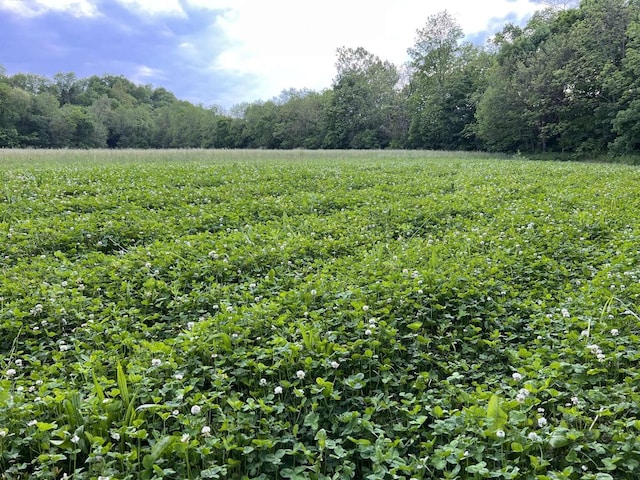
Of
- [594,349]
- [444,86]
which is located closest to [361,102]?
[444,86]

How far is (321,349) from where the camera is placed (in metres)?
2.74

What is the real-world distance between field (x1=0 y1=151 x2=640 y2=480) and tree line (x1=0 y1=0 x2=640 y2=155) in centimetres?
2730

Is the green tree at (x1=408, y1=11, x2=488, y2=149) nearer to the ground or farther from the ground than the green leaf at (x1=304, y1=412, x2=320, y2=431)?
farther from the ground

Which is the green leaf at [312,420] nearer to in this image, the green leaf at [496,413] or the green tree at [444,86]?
the green leaf at [496,413]

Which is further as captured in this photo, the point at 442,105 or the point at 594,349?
the point at 442,105

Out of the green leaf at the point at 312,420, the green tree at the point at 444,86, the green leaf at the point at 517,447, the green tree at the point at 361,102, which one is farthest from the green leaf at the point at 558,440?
the green tree at the point at 361,102

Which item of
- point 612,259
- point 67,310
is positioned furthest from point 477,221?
point 67,310

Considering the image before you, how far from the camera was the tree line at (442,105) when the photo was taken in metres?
27.0

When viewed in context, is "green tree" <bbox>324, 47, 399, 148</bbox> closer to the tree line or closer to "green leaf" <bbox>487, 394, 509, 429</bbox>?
the tree line

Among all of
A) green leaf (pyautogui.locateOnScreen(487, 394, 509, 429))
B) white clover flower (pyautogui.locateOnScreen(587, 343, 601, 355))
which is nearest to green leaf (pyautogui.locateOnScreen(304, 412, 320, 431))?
green leaf (pyautogui.locateOnScreen(487, 394, 509, 429))

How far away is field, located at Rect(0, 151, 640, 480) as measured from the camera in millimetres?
1967

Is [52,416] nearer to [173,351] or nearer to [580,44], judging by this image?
[173,351]

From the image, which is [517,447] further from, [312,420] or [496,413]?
[312,420]

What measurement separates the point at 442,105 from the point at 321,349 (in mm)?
47484
